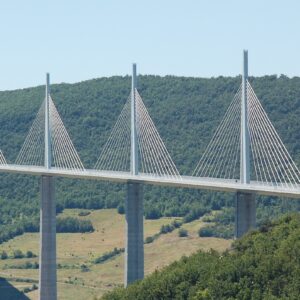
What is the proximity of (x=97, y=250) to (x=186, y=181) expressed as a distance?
44344 millimetres

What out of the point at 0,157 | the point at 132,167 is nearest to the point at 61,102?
the point at 0,157

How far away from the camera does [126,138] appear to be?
135625mm

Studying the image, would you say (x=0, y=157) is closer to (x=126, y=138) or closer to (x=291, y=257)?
(x=126, y=138)

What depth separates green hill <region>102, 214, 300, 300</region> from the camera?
2516 inches

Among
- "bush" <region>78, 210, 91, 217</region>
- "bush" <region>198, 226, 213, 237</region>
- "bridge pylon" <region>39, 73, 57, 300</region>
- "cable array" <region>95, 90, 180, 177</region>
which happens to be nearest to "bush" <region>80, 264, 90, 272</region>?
"cable array" <region>95, 90, 180, 177</region>

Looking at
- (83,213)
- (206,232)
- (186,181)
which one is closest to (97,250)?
(206,232)

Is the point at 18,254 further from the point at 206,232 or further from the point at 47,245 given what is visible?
the point at 47,245

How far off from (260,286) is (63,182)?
7990 centimetres

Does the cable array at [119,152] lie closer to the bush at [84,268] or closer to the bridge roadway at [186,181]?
the bush at [84,268]

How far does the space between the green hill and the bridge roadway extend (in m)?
2.28

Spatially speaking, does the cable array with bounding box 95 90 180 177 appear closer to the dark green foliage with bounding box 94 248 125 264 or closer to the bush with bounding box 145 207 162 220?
the bush with bounding box 145 207 162 220

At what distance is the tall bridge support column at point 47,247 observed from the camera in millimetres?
94188

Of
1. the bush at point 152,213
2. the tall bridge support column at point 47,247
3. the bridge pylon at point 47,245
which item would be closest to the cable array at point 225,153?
the bush at point 152,213

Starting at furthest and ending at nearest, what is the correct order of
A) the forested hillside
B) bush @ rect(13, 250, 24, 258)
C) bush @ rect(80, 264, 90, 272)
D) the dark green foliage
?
the forested hillside → bush @ rect(13, 250, 24, 258) → the dark green foliage → bush @ rect(80, 264, 90, 272)
